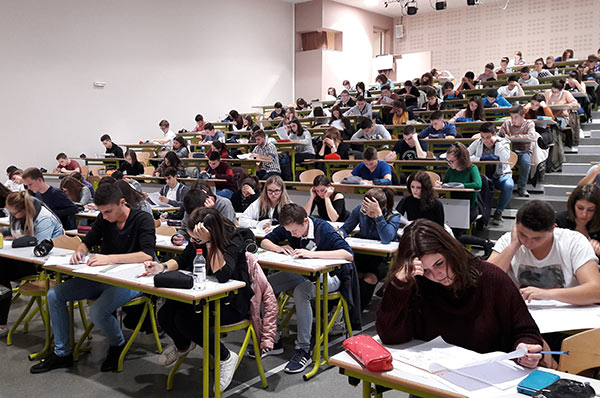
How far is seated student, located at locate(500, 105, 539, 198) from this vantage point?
679 cm

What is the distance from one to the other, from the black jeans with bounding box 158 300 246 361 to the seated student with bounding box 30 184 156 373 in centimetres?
49

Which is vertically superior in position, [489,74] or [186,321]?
[489,74]

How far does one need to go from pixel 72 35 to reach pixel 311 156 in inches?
278

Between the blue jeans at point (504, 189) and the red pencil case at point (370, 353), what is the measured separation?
4.84 meters

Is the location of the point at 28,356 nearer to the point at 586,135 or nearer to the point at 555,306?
the point at 555,306

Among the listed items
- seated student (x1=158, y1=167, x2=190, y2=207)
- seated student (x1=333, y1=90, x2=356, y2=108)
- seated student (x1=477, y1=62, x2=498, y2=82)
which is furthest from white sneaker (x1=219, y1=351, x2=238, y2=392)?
seated student (x1=477, y1=62, x2=498, y2=82)

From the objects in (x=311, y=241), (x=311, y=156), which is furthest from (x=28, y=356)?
(x=311, y=156)

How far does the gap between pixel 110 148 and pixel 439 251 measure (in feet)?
36.2

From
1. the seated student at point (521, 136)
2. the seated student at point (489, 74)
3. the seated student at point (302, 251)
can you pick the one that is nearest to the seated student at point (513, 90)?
the seated student at point (489, 74)

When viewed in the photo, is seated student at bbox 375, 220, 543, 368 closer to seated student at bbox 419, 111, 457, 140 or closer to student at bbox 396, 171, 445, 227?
student at bbox 396, 171, 445, 227

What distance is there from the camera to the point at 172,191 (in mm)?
6715

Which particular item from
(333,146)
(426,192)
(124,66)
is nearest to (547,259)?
(426,192)

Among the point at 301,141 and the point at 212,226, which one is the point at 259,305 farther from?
the point at 301,141

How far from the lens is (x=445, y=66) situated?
60.3ft
